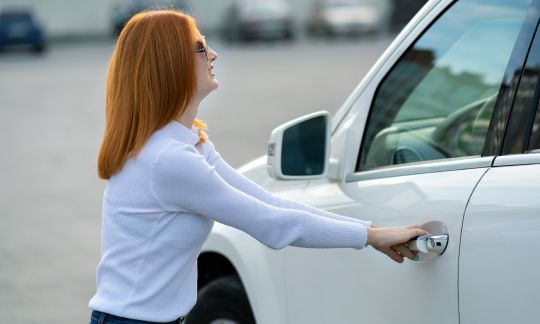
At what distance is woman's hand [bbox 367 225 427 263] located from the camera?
2348mm

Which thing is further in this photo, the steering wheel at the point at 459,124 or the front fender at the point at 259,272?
the front fender at the point at 259,272

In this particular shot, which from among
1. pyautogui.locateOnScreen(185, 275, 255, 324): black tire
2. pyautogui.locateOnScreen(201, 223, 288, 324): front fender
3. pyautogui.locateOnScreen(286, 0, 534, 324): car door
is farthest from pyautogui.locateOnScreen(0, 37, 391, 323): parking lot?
pyautogui.locateOnScreen(286, 0, 534, 324): car door

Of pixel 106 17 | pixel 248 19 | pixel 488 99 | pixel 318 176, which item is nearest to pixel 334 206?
pixel 318 176

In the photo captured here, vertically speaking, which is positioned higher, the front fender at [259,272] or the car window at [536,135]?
the car window at [536,135]

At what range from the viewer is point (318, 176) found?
2.94 metres

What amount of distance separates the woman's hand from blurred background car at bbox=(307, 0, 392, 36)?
30898 mm

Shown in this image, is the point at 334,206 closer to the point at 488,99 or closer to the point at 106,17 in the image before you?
the point at 488,99

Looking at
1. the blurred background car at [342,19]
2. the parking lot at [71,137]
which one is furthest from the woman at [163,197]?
the blurred background car at [342,19]

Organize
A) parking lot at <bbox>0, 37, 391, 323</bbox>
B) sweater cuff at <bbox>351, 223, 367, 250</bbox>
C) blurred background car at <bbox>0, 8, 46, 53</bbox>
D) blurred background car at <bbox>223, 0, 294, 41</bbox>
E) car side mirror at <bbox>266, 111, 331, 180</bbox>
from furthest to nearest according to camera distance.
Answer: blurred background car at <bbox>223, 0, 294, 41</bbox> < blurred background car at <bbox>0, 8, 46, 53</bbox> < parking lot at <bbox>0, 37, 391, 323</bbox> < car side mirror at <bbox>266, 111, 331, 180</bbox> < sweater cuff at <bbox>351, 223, 367, 250</bbox>

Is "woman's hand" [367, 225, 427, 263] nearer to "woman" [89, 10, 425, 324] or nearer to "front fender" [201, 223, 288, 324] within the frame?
"woman" [89, 10, 425, 324]

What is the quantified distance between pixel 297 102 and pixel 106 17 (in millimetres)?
26105

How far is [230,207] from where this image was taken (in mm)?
2406

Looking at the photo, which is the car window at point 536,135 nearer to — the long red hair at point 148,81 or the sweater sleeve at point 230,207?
the sweater sleeve at point 230,207

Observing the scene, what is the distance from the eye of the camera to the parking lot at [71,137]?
635cm
